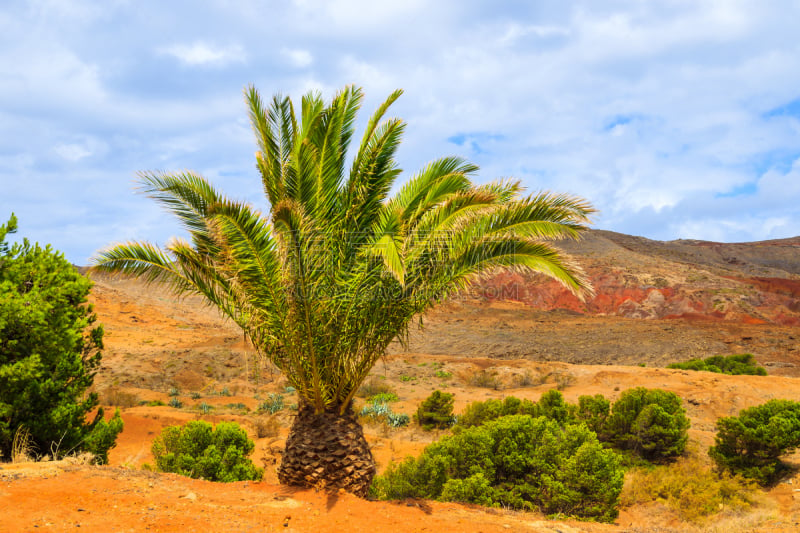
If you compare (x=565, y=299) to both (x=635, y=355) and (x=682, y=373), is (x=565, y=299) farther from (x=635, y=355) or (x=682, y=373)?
(x=682, y=373)

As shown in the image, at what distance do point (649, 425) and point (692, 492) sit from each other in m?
3.17

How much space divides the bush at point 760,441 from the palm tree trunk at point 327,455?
9.78 meters

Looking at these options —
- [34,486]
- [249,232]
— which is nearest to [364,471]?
[249,232]

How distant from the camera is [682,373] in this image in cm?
2266

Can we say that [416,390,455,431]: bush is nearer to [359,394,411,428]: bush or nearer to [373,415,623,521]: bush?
[359,394,411,428]: bush

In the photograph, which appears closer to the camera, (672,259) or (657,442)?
(657,442)

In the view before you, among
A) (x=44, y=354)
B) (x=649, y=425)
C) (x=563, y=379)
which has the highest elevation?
(x=44, y=354)

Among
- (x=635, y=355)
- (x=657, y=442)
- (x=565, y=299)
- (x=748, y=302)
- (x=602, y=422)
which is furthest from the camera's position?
(x=565, y=299)

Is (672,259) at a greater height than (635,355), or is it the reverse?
(672,259)

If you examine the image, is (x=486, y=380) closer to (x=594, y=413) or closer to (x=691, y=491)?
(x=594, y=413)

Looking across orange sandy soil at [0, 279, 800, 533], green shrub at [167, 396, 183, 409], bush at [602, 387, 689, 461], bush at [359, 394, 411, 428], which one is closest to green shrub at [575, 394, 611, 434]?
bush at [602, 387, 689, 461]

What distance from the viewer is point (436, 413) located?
16.6 meters

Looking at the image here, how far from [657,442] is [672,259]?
60.4m

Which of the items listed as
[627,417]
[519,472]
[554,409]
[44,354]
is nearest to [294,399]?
[554,409]
